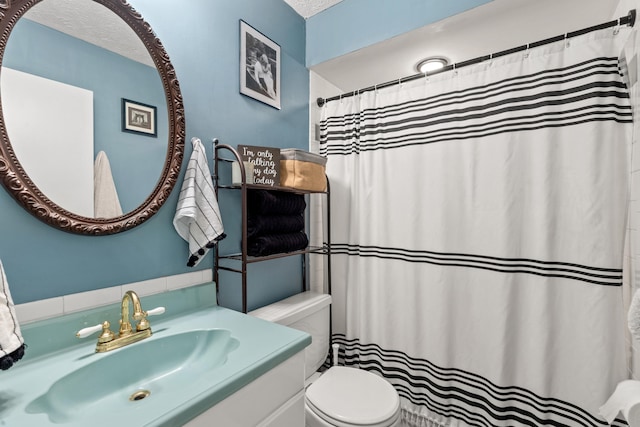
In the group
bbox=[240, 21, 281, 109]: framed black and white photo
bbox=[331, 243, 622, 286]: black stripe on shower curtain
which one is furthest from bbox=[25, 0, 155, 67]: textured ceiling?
bbox=[331, 243, 622, 286]: black stripe on shower curtain

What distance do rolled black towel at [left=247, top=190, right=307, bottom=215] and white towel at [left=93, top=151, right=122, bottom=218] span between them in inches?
21.8

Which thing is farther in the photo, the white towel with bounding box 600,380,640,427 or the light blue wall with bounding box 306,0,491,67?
the light blue wall with bounding box 306,0,491,67

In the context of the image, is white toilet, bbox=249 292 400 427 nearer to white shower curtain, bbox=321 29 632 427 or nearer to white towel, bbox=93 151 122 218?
white shower curtain, bbox=321 29 632 427

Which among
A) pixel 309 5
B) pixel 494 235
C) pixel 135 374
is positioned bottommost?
pixel 135 374

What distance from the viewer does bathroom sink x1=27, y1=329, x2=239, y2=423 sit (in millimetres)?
684

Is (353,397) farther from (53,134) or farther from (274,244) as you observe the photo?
(53,134)

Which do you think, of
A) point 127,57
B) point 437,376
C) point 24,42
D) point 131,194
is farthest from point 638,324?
point 24,42

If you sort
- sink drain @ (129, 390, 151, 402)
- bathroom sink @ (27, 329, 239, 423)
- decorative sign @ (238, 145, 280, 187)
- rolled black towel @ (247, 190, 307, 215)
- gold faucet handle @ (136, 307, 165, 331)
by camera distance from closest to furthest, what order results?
bathroom sink @ (27, 329, 239, 423) → sink drain @ (129, 390, 151, 402) → gold faucet handle @ (136, 307, 165, 331) → decorative sign @ (238, 145, 280, 187) → rolled black towel @ (247, 190, 307, 215)

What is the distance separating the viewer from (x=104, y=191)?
0.95m

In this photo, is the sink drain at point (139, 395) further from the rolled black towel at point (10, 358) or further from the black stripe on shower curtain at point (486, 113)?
the black stripe on shower curtain at point (486, 113)

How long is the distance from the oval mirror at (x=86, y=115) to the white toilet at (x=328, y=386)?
79cm

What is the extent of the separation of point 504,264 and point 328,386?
974 millimetres

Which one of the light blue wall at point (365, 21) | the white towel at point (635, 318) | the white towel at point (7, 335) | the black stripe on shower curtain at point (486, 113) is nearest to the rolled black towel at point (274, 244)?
the black stripe on shower curtain at point (486, 113)

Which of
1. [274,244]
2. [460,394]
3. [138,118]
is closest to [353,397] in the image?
[460,394]
